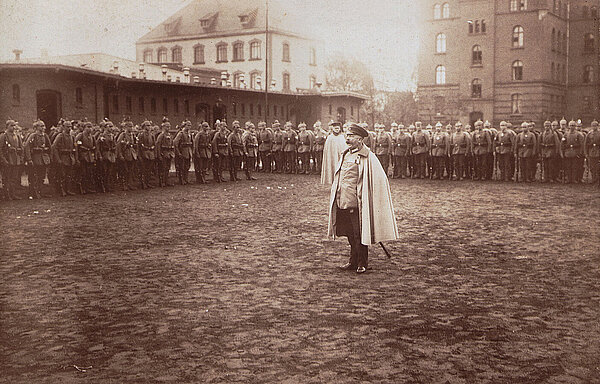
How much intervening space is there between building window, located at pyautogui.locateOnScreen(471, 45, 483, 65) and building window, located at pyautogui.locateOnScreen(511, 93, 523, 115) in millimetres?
4547

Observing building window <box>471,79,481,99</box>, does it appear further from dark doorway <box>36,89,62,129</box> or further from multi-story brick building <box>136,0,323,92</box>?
dark doorway <box>36,89,62,129</box>

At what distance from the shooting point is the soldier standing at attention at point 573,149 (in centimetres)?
2311

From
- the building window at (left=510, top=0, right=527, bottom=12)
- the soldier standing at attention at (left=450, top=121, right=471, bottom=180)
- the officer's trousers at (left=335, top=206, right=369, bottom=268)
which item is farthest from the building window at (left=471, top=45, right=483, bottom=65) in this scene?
the officer's trousers at (left=335, top=206, right=369, bottom=268)

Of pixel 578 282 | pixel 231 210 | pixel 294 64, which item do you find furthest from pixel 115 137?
pixel 294 64

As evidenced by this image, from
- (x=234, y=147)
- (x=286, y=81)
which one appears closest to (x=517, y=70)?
(x=286, y=81)

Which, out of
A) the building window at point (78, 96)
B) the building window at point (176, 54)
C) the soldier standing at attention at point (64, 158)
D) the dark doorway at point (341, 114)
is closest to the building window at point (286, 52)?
the building window at point (176, 54)

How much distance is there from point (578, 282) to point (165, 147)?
54.0 feet

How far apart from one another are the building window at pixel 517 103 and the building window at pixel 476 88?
3.20 m

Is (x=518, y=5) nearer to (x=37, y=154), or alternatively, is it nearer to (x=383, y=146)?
(x=383, y=146)

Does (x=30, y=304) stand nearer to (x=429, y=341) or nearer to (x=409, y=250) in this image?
(x=429, y=341)

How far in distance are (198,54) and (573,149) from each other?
5300 centimetres

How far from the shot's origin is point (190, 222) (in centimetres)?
1400

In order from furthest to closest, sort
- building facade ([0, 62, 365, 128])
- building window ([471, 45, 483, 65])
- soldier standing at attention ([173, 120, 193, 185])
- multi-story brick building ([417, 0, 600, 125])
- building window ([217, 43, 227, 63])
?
building window ([217, 43, 227, 63]) < building window ([471, 45, 483, 65]) < multi-story brick building ([417, 0, 600, 125]) < building facade ([0, 62, 365, 128]) < soldier standing at attention ([173, 120, 193, 185])

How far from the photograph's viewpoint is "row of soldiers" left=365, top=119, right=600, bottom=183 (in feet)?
76.5
